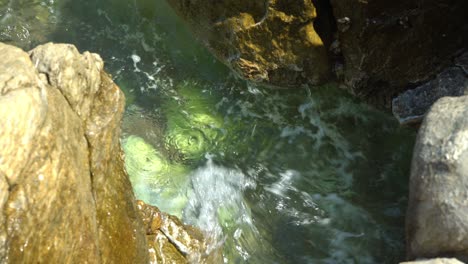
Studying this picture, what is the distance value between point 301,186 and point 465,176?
1.84 m

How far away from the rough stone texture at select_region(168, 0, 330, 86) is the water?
0.38m

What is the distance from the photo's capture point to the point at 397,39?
4.58m

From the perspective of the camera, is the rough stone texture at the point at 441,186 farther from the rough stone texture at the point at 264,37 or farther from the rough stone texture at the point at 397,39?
the rough stone texture at the point at 264,37

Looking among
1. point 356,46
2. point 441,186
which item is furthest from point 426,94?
point 441,186

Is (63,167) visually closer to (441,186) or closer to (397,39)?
(441,186)

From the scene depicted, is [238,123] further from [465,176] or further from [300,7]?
[465,176]

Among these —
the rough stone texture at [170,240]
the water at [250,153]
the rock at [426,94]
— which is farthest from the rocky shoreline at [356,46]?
the rough stone texture at [170,240]

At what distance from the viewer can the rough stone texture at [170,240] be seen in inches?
162

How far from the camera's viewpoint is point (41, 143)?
2793mm

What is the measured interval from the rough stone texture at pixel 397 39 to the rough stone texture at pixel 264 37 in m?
0.26

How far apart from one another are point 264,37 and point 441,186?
1968 millimetres

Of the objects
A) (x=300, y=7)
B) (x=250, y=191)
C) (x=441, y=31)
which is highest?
(x=441, y=31)

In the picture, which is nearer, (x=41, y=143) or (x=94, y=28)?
(x=41, y=143)

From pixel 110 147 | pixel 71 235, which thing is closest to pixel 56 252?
pixel 71 235
